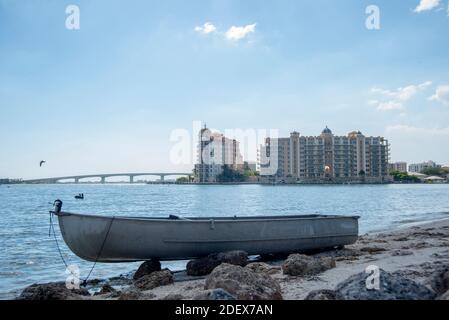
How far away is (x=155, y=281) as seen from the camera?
10.3 metres

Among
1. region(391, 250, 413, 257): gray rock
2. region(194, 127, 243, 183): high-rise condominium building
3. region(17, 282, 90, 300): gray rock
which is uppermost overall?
region(194, 127, 243, 183): high-rise condominium building

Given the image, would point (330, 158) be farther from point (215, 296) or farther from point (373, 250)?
point (215, 296)

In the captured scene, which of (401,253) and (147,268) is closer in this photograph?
(147,268)

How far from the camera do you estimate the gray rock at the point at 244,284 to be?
623 centimetres

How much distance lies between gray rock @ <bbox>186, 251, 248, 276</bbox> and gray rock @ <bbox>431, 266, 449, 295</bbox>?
19.4ft

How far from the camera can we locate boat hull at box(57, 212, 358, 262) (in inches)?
436

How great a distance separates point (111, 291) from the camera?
10016mm

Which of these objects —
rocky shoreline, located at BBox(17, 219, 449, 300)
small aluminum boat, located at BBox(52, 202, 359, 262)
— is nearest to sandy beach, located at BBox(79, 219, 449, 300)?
rocky shoreline, located at BBox(17, 219, 449, 300)

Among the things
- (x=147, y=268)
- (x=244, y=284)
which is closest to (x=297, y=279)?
(x=244, y=284)

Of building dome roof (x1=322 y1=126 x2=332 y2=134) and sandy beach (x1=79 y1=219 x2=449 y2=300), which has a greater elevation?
building dome roof (x1=322 y1=126 x2=332 y2=134)

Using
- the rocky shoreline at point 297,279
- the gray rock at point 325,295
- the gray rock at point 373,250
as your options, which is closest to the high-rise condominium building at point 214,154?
the gray rock at point 373,250

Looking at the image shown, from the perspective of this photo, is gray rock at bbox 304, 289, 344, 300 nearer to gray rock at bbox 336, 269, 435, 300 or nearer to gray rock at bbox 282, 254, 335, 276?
gray rock at bbox 336, 269, 435, 300

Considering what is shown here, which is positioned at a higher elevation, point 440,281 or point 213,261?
point 440,281

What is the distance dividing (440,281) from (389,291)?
4.88 ft
